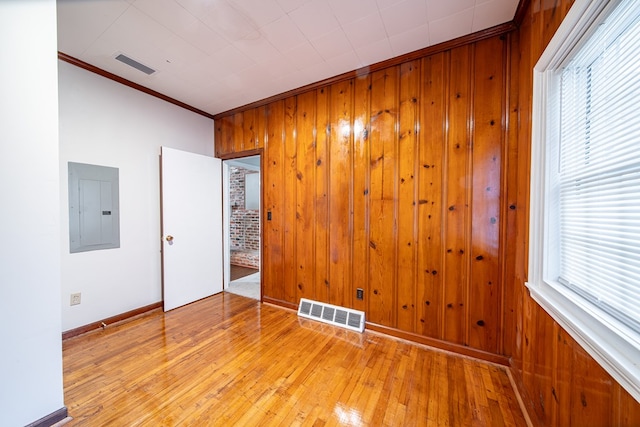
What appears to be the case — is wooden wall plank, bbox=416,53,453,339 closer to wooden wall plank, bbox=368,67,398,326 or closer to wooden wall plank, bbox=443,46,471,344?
wooden wall plank, bbox=443,46,471,344

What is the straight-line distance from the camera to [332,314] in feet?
8.50

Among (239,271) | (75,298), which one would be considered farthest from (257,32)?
(239,271)

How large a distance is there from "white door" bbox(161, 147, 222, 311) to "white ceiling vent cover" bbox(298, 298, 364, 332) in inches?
60.9

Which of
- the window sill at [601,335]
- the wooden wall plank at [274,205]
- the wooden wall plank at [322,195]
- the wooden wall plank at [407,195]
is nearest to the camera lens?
the window sill at [601,335]

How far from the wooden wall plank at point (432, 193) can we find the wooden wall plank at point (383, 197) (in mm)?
250

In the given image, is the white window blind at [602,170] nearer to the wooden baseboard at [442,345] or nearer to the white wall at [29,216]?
the wooden baseboard at [442,345]

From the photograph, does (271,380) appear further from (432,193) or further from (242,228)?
(242,228)

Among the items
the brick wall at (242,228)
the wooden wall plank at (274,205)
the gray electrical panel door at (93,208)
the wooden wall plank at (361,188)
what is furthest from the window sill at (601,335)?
the brick wall at (242,228)

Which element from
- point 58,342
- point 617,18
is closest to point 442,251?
point 617,18

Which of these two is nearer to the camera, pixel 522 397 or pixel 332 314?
pixel 522 397

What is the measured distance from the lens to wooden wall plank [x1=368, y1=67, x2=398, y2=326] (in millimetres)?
2281

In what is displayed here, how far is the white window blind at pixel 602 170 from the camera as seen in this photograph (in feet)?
2.47

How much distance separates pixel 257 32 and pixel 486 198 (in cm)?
236

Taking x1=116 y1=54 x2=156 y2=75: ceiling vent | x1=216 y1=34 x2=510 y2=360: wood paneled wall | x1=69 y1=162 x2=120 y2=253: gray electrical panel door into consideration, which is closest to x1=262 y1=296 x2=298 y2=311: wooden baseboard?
x1=216 y1=34 x2=510 y2=360: wood paneled wall
